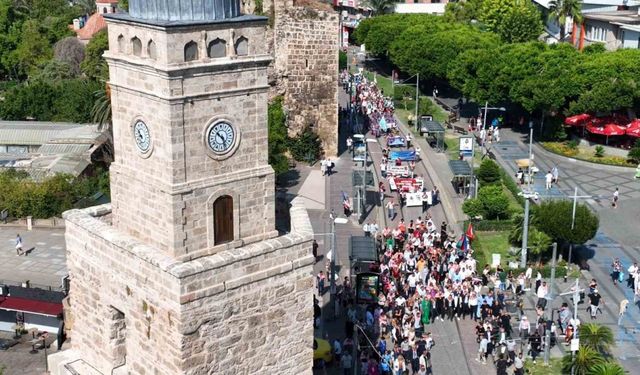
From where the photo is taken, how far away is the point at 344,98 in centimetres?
7200

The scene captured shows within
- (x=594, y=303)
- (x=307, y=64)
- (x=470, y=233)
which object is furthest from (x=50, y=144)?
(x=594, y=303)

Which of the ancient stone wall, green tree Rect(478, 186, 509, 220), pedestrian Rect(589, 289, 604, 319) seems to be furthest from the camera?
the ancient stone wall

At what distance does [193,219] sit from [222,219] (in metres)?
0.72

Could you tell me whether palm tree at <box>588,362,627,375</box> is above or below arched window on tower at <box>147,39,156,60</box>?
below

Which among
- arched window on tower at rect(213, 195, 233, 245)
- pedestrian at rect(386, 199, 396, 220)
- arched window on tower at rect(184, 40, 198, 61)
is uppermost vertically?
arched window on tower at rect(184, 40, 198, 61)

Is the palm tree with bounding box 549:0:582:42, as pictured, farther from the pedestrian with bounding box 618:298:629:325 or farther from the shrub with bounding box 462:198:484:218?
the pedestrian with bounding box 618:298:629:325

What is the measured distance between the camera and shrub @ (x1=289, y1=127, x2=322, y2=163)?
54.1m

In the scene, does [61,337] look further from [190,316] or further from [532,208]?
[532,208]

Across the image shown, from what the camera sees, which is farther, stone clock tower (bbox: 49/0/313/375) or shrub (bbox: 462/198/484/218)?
shrub (bbox: 462/198/484/218)

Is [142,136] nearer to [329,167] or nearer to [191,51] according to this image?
[191,51]

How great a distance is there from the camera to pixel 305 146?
54156 millimetres

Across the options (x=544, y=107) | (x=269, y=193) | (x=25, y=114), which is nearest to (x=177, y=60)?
(x=269, y=193)

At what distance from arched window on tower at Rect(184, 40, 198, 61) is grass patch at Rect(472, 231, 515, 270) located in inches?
925

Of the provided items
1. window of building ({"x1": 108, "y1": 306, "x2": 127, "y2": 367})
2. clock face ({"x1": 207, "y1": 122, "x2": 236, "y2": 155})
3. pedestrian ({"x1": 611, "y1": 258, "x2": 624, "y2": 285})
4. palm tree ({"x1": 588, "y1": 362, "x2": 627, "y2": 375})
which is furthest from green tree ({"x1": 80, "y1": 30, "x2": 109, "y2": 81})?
clock face ({"x1": 207, "y1": 122, "x2": 236, "y2": 155})
